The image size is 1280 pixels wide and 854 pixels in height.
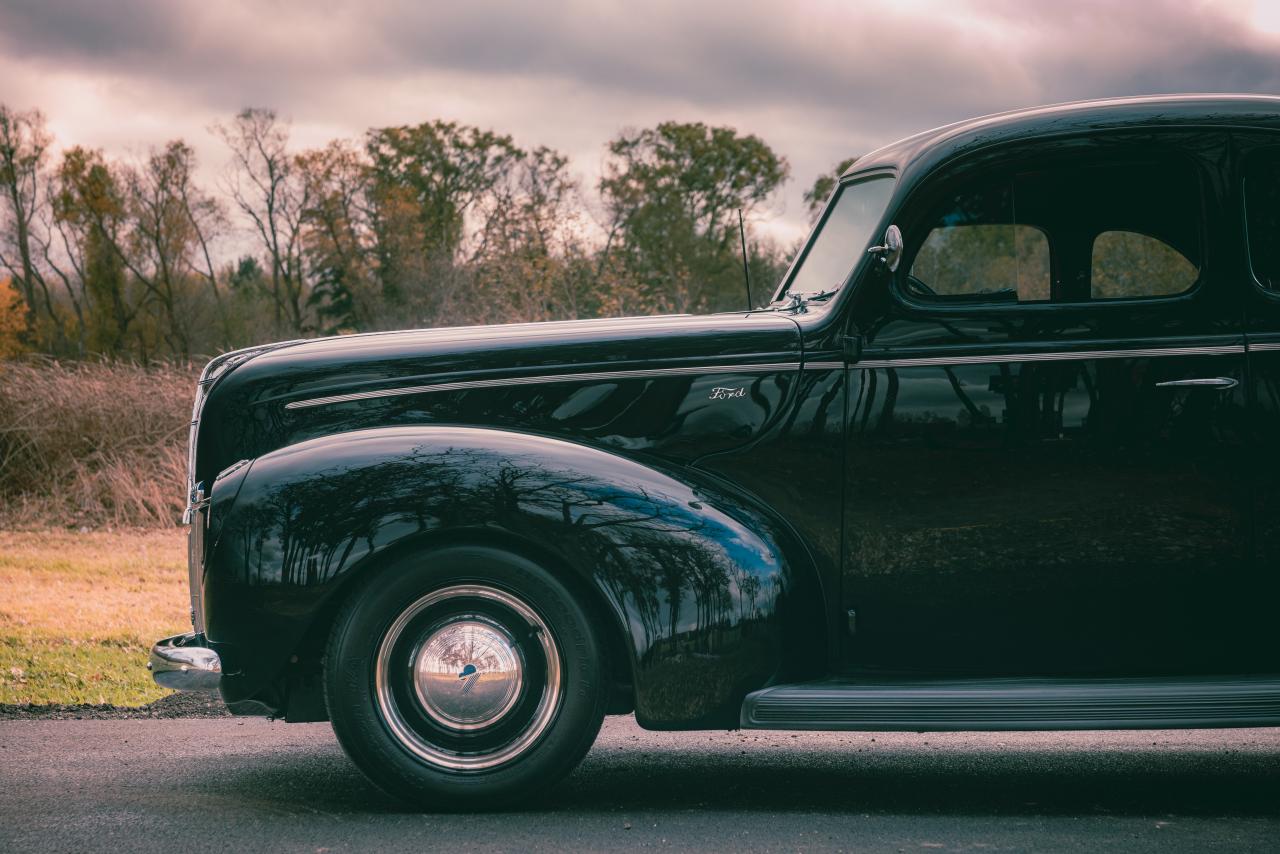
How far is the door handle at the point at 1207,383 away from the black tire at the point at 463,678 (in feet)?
6.28

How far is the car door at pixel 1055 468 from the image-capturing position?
384cm

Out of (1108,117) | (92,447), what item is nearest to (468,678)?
(1108,117)

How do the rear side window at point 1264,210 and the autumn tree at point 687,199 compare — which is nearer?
the rear side window at point 1264,210

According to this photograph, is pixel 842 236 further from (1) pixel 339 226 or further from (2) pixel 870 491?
(1) pixel 339 226

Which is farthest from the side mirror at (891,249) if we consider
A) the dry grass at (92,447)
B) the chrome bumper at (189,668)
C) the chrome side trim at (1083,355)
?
the dry grass at (92,447)

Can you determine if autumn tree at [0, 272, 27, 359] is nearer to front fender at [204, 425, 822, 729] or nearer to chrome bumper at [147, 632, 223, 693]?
chrome bumper at [147, 632, 223, 693]

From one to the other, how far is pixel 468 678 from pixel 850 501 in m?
1.27

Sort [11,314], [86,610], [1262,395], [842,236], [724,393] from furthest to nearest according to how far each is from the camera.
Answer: [11,314]
[86,610]
[842,236]
[724,393]
[1262,395]

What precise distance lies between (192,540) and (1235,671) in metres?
3.34

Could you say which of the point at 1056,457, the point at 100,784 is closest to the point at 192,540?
the point at 100,784

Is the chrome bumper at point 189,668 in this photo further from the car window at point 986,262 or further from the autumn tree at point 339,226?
the autumn tree at point 339,226

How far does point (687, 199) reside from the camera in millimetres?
42156

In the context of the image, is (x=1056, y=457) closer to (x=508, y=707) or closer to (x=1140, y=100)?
(x=1140, y=100)

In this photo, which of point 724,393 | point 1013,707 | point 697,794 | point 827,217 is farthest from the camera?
point 827,217
